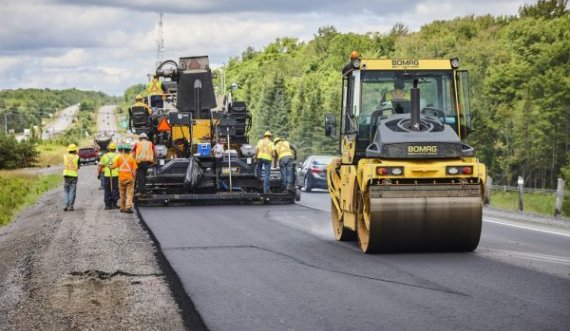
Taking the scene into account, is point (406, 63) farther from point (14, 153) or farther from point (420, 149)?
point (14, 153)

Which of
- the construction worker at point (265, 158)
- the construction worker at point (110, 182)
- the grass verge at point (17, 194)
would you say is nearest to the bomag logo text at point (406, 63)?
the construction worker at point (110, 182)

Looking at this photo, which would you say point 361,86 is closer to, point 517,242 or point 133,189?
point 517,242

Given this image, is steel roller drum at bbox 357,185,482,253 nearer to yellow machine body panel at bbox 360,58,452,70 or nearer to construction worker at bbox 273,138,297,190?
yellow machine body panel at bbox 360,58,452,70

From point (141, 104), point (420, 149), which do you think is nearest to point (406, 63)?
point (420, 149)

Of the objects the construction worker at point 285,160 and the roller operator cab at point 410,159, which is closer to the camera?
the roller operator cab at point 410,159

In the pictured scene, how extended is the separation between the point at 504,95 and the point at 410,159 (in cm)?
5122

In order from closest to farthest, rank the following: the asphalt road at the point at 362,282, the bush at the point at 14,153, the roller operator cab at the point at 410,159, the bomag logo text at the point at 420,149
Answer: the asphalt road at the point at 362,282
the roller operator cab at the point at 410,159
the bomag logo text at the point at 420,149
the bush at the point at 14,153

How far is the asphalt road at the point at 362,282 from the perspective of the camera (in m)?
7.88

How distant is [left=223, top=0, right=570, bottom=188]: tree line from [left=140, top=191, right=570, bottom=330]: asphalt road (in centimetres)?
3797

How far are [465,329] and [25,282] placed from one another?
5.91 metres

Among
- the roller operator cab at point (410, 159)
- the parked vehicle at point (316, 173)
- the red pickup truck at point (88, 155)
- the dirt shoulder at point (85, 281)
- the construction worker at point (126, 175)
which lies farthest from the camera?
the red pickup truck at point (88, 155)

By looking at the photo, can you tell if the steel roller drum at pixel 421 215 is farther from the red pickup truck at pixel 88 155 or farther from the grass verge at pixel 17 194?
the red pickup truck at pixel 88 155

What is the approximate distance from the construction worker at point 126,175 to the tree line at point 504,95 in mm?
33371

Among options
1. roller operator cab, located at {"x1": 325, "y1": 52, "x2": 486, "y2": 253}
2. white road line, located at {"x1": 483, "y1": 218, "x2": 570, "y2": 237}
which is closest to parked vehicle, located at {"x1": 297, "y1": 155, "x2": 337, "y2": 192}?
white road line, located at {"x1": 483, "y1": 218, "x2": 570, "y2": 237}
